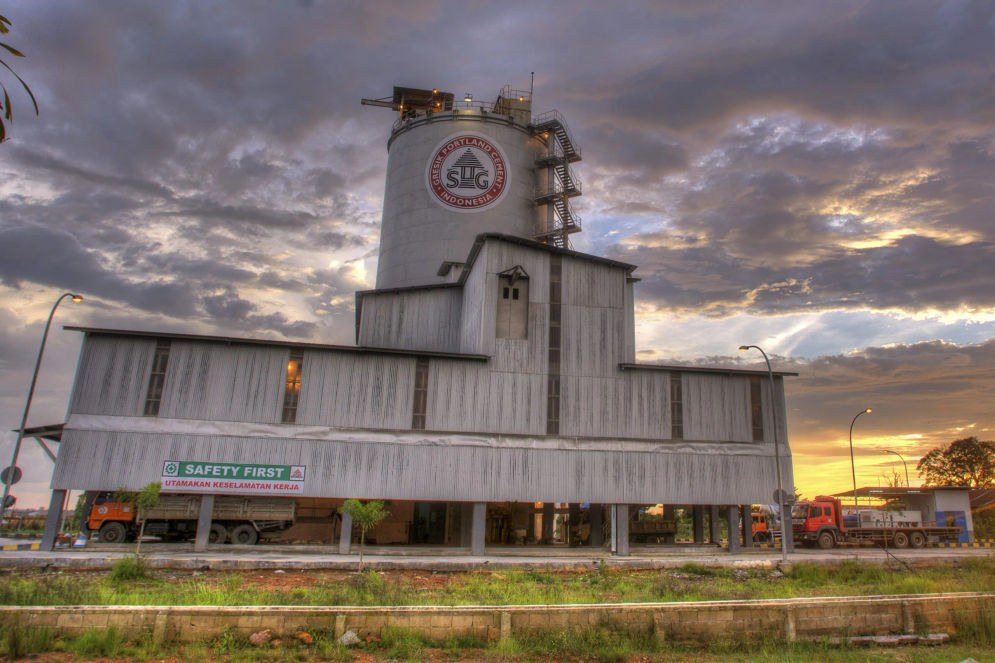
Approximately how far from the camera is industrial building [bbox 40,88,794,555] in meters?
28.9

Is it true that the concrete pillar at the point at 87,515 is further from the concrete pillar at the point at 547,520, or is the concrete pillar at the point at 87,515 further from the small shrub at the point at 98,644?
the concrete pillar at the point at 547,520

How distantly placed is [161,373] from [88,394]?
3.21m

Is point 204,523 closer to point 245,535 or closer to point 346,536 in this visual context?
point 245,535

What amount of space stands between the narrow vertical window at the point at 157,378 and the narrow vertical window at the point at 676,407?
26709 mm

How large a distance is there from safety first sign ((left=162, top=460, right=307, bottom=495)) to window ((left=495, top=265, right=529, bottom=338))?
12.9 m

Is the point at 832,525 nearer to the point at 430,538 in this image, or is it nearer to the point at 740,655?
the point at 430,538

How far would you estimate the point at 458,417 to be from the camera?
3194cm

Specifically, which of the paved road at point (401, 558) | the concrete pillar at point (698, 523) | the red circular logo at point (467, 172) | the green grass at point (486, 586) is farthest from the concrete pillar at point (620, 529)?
the red circular logo at point (467, 172)

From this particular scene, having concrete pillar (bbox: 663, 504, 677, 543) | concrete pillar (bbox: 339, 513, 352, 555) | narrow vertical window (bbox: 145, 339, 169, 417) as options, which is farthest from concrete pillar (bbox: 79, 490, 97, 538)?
concrete pillar (bbox: 663, 504, 677, 543)

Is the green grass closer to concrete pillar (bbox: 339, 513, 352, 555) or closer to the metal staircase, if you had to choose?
concrete pillar (bbox: 339, 513, 352, 555)

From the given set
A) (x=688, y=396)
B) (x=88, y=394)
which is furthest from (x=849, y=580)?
(x=88, y=394)

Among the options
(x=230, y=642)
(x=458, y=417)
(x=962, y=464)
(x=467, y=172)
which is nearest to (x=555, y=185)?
(x=467, y=172)

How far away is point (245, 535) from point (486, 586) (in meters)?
15.9

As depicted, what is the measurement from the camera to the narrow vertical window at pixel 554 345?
3312cm
